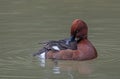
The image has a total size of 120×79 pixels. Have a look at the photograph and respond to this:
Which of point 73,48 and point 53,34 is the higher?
Result: point 73,48

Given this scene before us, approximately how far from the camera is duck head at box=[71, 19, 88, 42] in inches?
503

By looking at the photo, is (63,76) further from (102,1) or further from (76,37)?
(102,1)

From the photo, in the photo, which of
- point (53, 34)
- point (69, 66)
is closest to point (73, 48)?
point (69, 66)

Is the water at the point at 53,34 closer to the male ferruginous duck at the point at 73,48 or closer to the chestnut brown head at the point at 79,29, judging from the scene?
the male ferruginous duck at the point at 73,48

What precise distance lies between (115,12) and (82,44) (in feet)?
14.7

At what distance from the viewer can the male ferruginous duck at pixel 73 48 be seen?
1261 cm

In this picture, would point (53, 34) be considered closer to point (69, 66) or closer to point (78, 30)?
point (78, 30)

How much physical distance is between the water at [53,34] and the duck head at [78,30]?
52 centimetres

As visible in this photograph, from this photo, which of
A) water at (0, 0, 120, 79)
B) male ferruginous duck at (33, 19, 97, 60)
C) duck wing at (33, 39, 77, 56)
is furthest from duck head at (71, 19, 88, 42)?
water at (0, 0, 120, 79)

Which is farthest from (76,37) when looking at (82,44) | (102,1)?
(102,1)

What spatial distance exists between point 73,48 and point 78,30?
16.2 inches

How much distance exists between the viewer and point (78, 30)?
1284 centimetres

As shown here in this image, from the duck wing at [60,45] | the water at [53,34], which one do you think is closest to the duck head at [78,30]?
the duck wing at [60,45]

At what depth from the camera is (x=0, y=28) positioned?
15.5 meters
